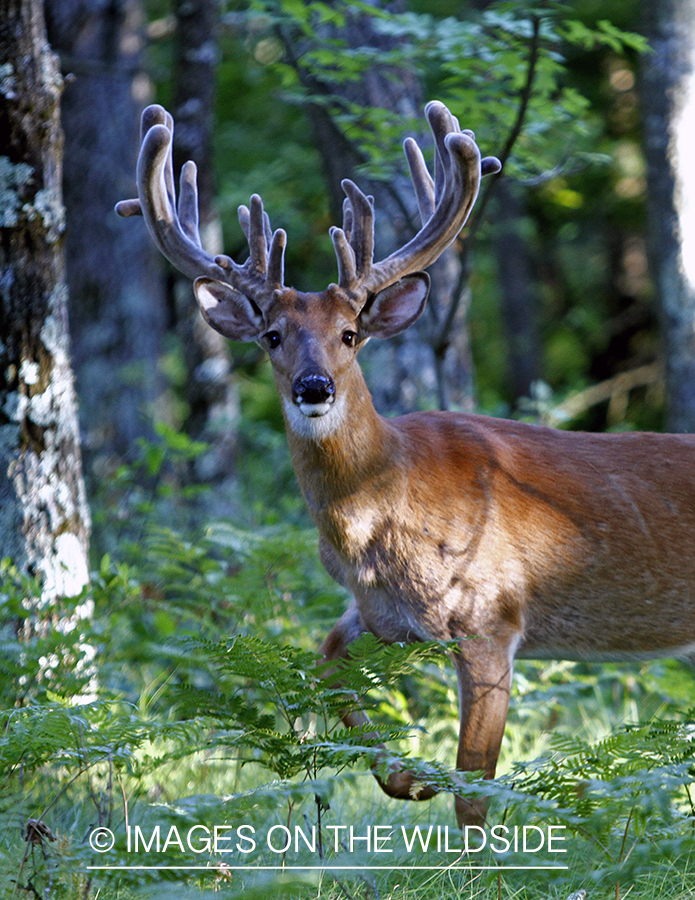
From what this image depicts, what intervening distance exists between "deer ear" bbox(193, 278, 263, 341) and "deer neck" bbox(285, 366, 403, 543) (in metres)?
0.54

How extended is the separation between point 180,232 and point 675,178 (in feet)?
14.4

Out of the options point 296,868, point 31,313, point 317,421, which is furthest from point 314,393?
point 296,868

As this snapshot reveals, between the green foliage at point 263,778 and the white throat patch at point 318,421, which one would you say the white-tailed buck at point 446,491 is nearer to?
the white throat patch at point 318,421

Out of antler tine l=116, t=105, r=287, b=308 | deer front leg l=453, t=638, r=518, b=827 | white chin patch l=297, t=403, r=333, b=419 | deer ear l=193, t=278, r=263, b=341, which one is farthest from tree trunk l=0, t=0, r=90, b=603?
deer front leg l=453, t=638, r=518, b=827

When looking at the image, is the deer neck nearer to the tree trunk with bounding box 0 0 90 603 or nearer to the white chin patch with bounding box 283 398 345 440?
the white chin patch with bounding box 283 398 345 440

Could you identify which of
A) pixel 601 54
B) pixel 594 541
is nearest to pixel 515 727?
pixel 594 541

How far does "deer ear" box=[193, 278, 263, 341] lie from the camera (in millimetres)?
5043

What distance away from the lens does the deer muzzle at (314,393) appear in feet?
14.7

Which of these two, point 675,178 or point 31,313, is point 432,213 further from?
point 675,178

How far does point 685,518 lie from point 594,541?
48cm

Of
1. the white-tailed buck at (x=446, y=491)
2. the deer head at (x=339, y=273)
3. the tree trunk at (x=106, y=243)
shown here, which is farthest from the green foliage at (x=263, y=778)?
the tree trunk at (x=106, y=243)

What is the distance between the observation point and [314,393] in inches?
→ 177

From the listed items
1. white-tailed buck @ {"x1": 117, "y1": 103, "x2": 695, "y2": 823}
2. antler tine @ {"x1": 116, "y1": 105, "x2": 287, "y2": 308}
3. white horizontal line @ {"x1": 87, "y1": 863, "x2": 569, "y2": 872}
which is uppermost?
antler tine @ {"x1": 116, "y1": 105, "x2": 287, "y2": 308}

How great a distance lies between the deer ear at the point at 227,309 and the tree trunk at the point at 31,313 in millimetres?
850
